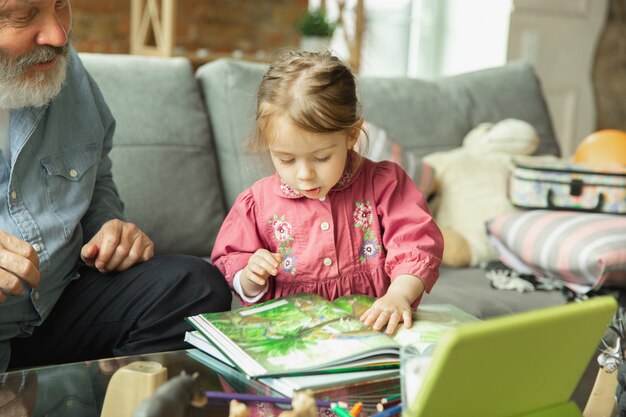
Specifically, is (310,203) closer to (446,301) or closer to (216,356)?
(216,356)

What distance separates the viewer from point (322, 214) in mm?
1442

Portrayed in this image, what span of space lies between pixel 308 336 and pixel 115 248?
50cm

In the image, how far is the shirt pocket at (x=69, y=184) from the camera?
146cm

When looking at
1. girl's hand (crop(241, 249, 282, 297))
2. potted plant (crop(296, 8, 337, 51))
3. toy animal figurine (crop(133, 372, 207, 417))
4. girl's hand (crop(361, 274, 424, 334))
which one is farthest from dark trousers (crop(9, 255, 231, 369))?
potted plant (crop(296, 8, 337, 51))

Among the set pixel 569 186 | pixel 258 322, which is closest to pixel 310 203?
pixel 258 322

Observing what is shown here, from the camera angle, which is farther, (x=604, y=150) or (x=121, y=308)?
(x=604, y=150)

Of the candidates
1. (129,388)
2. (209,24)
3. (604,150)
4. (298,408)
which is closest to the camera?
(298,408)

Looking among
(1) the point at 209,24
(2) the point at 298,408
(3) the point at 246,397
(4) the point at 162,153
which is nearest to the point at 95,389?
(3) the point at 246,397

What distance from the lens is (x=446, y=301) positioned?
188 centimetres

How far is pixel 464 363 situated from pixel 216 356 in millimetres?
454

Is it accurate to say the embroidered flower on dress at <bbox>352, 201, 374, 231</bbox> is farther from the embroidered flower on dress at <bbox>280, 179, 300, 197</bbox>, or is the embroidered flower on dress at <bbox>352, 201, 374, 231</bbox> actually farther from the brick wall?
the brick wall

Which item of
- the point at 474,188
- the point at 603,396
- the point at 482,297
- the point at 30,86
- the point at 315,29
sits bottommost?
the point at 482,297

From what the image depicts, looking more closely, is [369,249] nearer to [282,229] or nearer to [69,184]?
[282,229]

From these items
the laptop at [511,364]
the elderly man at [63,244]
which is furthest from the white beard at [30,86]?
the laptop at [511,364]
